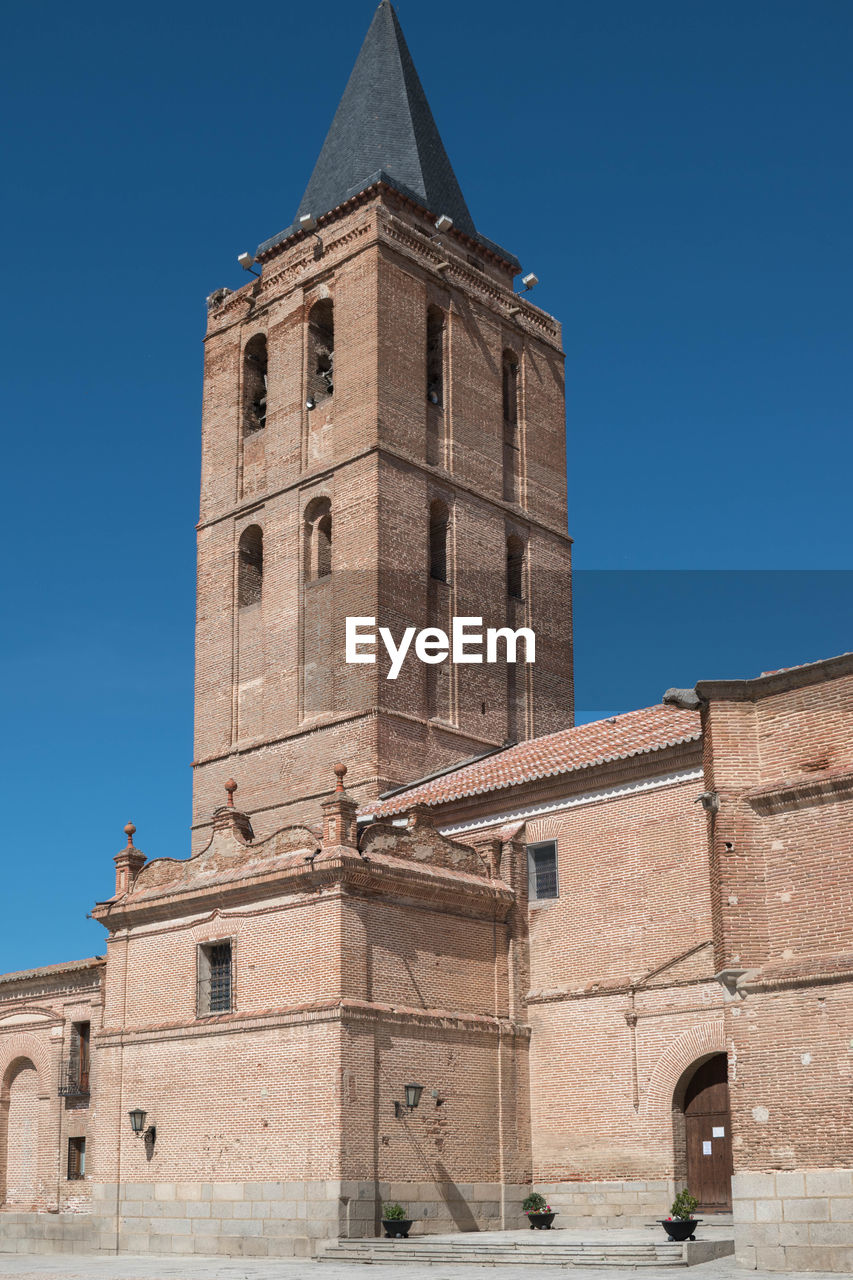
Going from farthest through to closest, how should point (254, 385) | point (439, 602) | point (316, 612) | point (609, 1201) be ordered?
point (254, 385) < point (439, 602) < point (316, 612) < point (609, 1201)

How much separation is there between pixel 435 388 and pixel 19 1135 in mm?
19931

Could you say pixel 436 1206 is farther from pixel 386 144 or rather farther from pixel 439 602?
pixel 386 144

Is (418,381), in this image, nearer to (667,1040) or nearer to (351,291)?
(351,291)

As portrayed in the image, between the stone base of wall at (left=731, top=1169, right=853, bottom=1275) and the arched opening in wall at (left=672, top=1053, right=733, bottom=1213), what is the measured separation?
244 inches

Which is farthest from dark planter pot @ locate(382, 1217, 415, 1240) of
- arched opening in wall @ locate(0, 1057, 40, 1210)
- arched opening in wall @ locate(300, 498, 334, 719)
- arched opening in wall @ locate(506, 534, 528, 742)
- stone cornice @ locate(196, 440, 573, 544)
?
stone cornice @ locate(196, 440, 573, 544)

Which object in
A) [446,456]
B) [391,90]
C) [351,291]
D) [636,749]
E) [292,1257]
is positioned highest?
[391,90]

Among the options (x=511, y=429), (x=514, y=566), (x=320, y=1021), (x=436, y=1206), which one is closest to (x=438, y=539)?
(x=514, y=566)

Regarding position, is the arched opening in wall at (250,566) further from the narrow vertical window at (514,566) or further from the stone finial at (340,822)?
the stone finial at (340,822)

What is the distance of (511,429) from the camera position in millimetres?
40656

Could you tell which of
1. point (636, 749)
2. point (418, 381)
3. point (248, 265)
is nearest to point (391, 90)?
point (248, 265)

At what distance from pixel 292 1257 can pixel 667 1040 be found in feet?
21.1

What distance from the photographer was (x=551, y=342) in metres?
42.3

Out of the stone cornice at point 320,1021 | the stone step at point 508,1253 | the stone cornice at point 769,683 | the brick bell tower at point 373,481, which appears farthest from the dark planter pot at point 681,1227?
the brick bell tower at point 373,481

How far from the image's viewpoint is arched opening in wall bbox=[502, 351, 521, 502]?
131 feet
